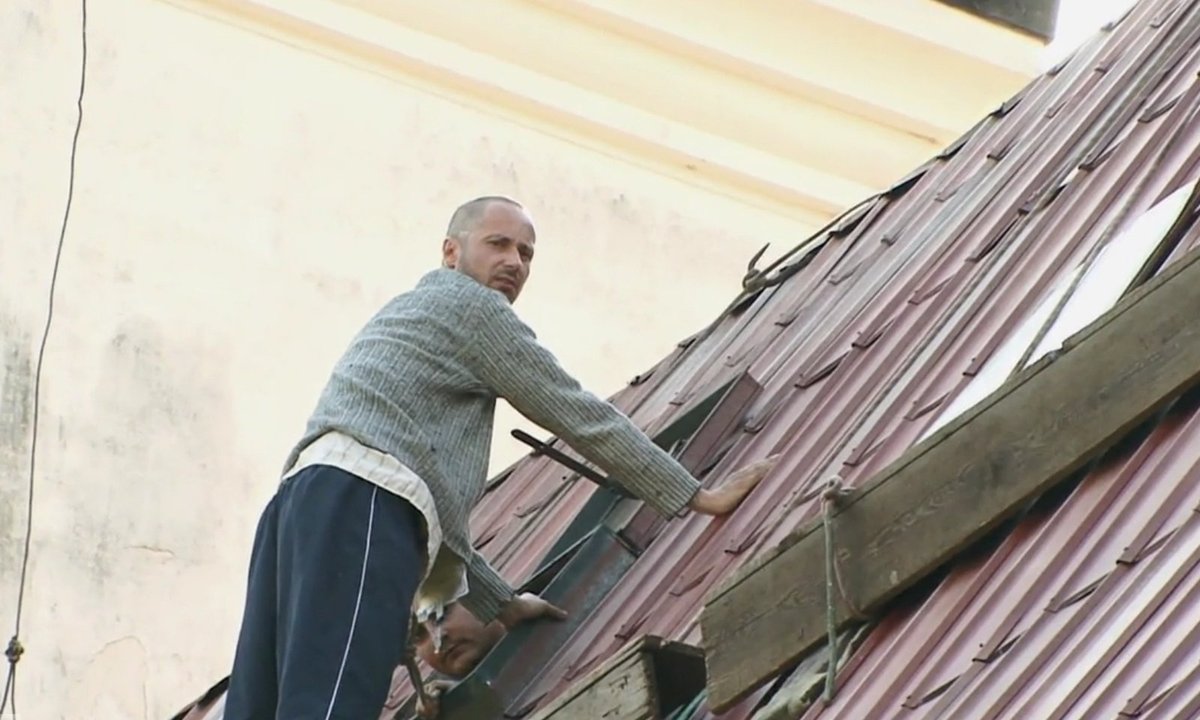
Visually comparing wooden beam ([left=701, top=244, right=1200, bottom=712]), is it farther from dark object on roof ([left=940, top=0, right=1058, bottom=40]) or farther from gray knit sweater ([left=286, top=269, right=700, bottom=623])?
dark object on roof ([left=940, top=0, right=1058, bottom=40])

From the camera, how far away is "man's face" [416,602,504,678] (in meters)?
9.12

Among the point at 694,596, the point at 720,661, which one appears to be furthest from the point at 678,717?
the point at 694,596

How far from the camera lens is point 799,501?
865 centimetres

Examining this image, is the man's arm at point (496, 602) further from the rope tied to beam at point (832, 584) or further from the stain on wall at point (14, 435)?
the stain on wall at point (14, 435)

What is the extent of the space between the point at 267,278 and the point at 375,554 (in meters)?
7.23

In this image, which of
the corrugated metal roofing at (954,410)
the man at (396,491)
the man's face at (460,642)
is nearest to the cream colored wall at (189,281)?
the corrugated metal roofing at (954,410)

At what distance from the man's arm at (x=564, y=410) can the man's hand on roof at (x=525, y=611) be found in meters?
0.48

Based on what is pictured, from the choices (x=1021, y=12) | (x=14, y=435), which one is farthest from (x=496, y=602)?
(x=1021, y=12)

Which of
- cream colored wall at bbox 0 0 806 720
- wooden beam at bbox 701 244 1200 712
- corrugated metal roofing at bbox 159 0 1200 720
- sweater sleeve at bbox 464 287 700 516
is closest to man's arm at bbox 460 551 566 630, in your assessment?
corrugated metal roofing at bbox 159 0 1200 720

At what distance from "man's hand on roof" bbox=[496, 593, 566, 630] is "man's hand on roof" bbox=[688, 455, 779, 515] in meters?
0.44

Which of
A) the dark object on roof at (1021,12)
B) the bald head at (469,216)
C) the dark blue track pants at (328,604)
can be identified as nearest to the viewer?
the dark blue track pants at (328,604)

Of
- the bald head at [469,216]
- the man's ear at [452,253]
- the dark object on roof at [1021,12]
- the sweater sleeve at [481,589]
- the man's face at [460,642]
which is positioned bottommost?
the man's face at [460,642]

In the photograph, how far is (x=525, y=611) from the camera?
914cm

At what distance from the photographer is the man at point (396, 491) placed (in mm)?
8391
